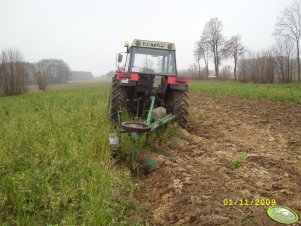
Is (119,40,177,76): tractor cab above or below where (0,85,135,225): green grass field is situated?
above

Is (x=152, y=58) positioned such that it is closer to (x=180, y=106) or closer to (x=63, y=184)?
(x=180, y=106)

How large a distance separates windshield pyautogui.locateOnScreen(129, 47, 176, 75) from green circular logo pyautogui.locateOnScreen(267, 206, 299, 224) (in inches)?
161

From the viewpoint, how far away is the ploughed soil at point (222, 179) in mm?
2551

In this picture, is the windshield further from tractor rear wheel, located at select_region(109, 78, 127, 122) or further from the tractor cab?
tractor rear wheel, located at select_region(109, 78, 127, 122)

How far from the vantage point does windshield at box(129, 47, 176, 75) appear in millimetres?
6262

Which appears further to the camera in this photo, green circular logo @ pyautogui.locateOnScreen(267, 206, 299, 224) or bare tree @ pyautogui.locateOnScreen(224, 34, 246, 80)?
bare tree @ pyautogui.locateOnScreen(224, 34, 246, 80)

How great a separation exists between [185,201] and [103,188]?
2.71 ft

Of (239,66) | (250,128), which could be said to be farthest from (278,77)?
(250,128)

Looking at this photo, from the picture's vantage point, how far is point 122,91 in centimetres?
564

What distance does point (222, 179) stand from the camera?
10.7 ft

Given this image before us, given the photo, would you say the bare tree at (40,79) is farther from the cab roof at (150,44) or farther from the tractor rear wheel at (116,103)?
Result: the tractor rear wheel at (116,103)

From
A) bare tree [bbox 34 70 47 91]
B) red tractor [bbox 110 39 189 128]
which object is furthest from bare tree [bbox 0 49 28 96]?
red tractor [bbox 110 39 189 128]

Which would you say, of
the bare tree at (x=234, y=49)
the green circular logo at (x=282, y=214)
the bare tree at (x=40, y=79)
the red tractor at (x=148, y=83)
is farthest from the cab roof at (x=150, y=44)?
the bare tree at (x=234, y=49)
